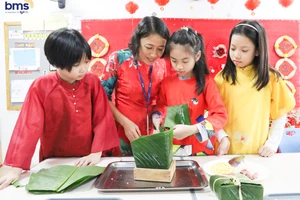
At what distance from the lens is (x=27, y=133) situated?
135 centimetres

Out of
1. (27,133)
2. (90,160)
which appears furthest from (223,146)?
(27,133)

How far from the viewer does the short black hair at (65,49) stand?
4.54 feet

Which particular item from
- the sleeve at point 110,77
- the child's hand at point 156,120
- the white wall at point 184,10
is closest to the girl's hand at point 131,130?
the child's hand at point 156,120

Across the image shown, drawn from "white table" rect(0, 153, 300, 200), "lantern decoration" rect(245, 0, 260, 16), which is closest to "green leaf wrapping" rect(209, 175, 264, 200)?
"white table" rect(0, 153, 300, 200)

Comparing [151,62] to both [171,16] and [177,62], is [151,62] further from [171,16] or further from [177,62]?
[171,16]

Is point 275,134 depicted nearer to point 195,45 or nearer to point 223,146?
point 223,146

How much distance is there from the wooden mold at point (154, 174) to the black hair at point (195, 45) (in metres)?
0.61

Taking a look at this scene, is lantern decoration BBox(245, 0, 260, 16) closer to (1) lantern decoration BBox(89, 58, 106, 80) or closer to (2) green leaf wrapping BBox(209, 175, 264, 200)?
(1) lantern decoration BBox(89, 58, 106, 80)

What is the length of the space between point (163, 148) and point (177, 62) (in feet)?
1.97

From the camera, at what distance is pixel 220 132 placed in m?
1.63

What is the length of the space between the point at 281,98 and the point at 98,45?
1.92 meters

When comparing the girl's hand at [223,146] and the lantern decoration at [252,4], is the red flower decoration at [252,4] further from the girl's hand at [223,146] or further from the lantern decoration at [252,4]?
the girl's hand at [223,146]

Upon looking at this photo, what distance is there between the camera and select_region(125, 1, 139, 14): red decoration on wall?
2.97m

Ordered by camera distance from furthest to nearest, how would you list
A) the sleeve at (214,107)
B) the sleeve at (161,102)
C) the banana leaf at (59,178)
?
the sleeve at (161,102) → the sleeve at (214,107) → the banana leaf at (59,178)
